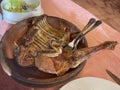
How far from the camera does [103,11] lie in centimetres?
200

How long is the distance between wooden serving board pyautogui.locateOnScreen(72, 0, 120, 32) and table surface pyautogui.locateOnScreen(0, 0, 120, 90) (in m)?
0.97

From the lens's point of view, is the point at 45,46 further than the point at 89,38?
No

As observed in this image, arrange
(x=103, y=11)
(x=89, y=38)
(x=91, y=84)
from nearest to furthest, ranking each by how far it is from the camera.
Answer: (x=91, y=84), (x=89, y=38), (x=103, y=11)

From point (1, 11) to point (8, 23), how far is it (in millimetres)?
105

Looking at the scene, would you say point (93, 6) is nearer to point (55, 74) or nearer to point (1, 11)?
point (1, 11)

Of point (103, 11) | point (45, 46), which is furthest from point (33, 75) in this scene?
point (103, 11)

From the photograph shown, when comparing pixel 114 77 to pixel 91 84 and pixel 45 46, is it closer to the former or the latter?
pixel 91 84

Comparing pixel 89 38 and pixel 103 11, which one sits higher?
pixel 89 38

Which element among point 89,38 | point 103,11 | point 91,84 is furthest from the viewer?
point 103,11

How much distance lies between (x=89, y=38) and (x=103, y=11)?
122 cm

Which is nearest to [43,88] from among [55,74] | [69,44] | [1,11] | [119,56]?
[55,74]

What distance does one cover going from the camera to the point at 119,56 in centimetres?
79

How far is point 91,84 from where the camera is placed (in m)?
0.66

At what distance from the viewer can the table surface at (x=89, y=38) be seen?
0.72 metres
